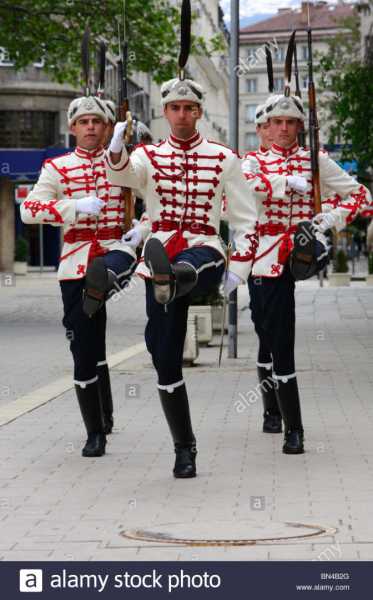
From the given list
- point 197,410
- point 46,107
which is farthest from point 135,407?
point 46,107

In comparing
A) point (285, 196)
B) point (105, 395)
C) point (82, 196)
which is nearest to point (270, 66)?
point (285, 196)

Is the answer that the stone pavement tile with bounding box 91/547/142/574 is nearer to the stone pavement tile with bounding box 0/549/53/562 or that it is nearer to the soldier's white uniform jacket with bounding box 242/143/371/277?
the stone pavement tile with bounding box 0/549/53/562

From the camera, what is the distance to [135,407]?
13000 mm

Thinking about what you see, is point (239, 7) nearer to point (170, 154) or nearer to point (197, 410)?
point (197, 410)

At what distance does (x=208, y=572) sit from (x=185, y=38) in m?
3.57

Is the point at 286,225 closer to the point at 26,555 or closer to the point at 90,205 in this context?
the point at 90,205

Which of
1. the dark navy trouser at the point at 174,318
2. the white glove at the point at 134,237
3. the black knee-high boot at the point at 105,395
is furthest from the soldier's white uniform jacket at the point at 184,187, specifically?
the black knee-high boot at the point at 105,395

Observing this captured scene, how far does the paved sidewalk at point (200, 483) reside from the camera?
696 centimetres

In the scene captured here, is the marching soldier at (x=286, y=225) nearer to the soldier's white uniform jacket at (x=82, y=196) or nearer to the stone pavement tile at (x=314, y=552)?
the soldier's white uniform jacket at (x=82, y=196)

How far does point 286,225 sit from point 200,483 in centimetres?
208

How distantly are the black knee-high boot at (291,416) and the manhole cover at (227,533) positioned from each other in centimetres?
247

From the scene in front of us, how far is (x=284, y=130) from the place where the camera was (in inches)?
402

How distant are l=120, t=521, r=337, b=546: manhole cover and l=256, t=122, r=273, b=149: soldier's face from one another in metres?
3.57

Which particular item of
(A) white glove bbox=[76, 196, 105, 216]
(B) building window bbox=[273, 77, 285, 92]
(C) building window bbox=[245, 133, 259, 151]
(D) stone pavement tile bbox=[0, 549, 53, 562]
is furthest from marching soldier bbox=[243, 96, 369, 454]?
(C) building window bbox=[245, 133, 259, 151]
